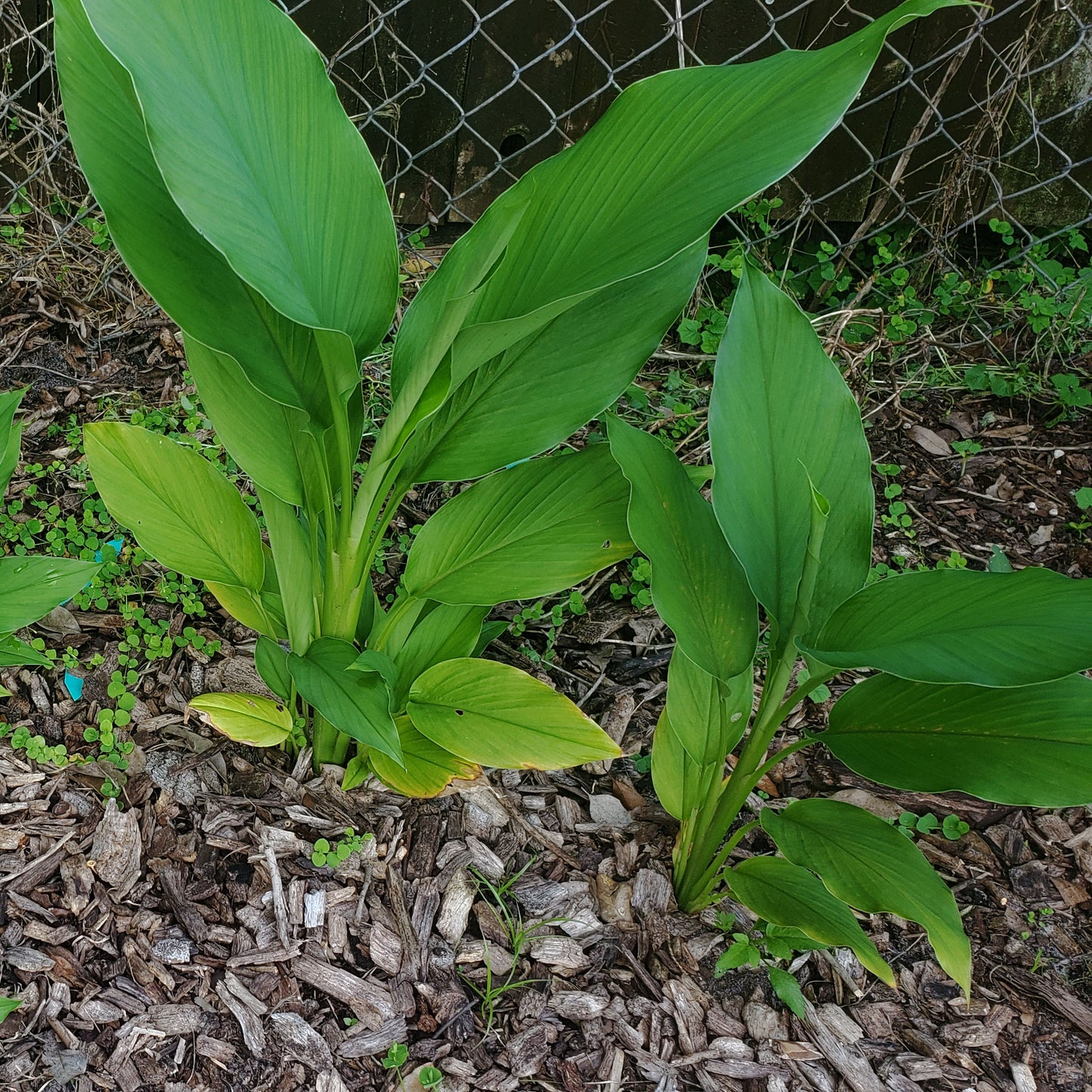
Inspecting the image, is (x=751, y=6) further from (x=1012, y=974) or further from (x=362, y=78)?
(x=1012, y=974)

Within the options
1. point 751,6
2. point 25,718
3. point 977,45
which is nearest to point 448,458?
point 25,718

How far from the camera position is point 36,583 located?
1109 millimetres

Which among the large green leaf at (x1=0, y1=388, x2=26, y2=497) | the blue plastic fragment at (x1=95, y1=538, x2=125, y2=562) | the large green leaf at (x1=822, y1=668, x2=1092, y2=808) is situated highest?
the large green leaf at (x1=0, y1=388, x2=26, y2=497)

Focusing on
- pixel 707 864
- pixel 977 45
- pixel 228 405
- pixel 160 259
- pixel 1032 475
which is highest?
pixel 160 259

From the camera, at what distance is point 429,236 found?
218cm

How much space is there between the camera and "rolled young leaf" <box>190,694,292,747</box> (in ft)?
3.75

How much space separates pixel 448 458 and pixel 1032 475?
1228 mm

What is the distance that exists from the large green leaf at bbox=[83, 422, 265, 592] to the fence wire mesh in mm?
983

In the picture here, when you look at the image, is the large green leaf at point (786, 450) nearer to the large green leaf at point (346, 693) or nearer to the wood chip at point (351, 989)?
the large green leaf at point (346, 693)

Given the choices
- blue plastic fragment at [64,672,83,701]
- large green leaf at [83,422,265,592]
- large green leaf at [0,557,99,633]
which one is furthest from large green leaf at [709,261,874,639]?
blue plastic fragment at [64,672,83,701]

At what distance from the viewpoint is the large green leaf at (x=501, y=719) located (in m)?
1.06

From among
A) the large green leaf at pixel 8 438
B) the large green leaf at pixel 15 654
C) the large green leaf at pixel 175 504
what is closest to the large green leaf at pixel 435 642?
the large green leaf at pixel 175 504

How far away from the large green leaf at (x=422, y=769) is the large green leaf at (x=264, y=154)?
0.49 metres

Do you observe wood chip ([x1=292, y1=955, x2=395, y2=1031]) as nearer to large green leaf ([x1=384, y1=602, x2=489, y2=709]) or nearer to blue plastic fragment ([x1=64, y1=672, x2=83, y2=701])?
large green leaf ([x1=384, y1=602, x2=489, y2=709])
